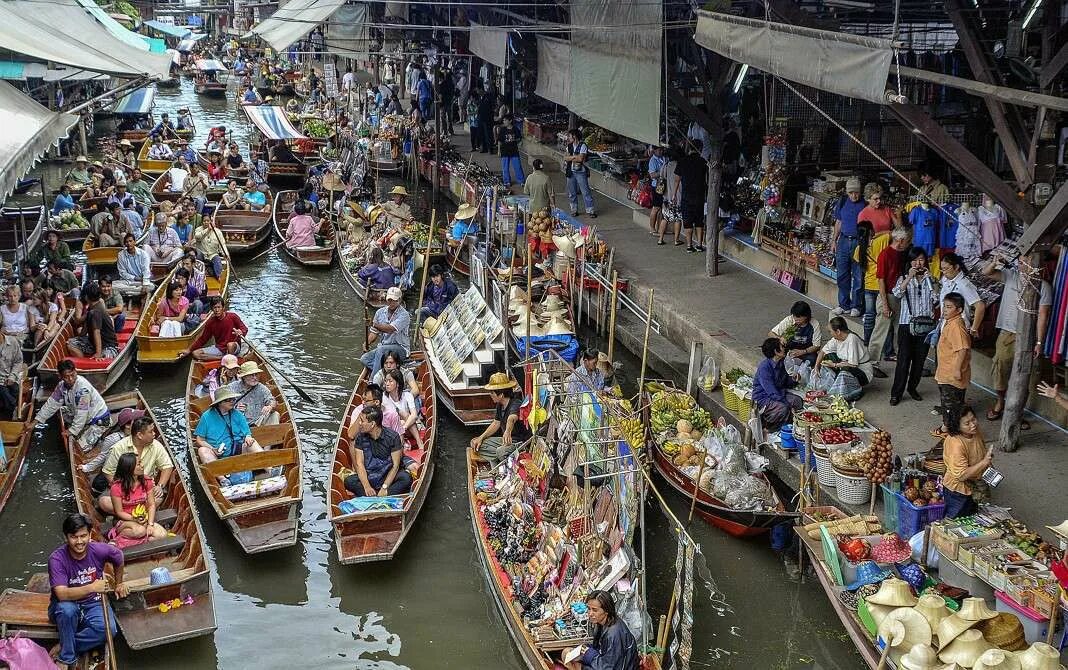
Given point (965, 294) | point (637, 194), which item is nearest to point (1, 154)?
point (965, 294)

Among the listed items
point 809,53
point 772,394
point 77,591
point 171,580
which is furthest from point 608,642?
point 809,53

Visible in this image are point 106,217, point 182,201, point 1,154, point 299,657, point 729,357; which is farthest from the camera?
point 182,201

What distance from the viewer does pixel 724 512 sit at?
10.4 metres

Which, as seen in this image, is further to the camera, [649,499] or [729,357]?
[729,357]

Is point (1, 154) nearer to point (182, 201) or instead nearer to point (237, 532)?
point (237, 532)

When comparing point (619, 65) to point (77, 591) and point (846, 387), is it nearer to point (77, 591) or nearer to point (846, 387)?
point (846, 387)

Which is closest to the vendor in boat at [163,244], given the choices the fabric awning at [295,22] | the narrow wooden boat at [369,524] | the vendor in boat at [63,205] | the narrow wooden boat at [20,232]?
the narrow wooden boat at [20,232]

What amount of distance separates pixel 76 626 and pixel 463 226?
486 inches

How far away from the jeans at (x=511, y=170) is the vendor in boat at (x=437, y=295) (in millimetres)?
7315

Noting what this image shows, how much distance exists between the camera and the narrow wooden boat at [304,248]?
20.3 meters

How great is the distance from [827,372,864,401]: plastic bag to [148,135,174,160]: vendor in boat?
21.0 metres

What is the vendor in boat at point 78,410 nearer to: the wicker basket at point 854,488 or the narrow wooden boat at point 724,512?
the narrow wooden boat at point 724,512

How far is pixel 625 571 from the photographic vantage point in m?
8.30

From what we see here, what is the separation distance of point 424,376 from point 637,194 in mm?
7786
